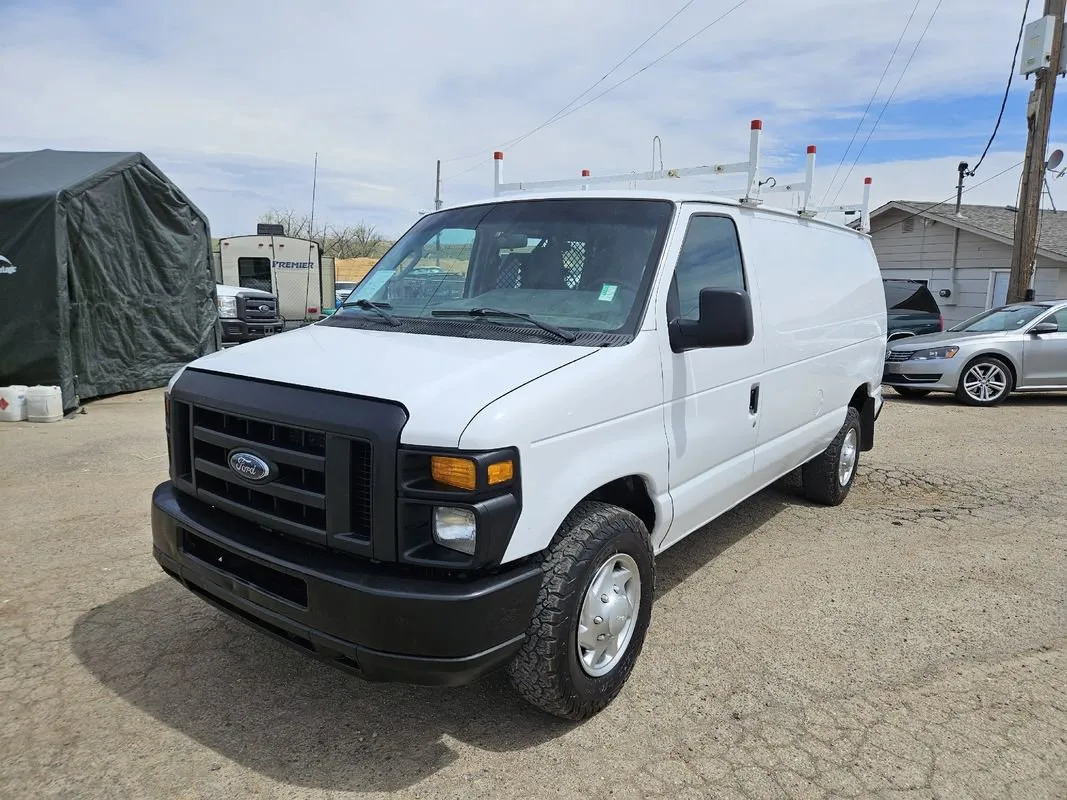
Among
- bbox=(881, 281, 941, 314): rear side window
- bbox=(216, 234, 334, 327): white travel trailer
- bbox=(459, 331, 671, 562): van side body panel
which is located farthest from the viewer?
bbox=(216, 234, 334, 327): white travel trailer

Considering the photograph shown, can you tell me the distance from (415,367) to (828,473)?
414 cm

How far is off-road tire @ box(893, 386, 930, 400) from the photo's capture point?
470 inches

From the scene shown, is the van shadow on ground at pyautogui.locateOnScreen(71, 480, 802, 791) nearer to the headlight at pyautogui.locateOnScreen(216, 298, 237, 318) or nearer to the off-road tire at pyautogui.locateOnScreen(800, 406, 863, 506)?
the off-road tire at pyautogui.locateOnScreen(800, 406, 863, 506)

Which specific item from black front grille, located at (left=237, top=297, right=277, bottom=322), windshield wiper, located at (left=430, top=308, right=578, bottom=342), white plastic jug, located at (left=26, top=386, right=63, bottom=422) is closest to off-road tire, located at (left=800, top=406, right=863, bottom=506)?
windshield wiper, located at (left=430, top=308, right=578, bottom=342)

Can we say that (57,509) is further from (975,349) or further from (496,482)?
(975,349)

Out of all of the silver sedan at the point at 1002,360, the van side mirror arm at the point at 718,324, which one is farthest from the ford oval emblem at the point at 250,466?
the silver sedan at the point at 1002,360

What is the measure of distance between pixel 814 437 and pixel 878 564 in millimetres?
926

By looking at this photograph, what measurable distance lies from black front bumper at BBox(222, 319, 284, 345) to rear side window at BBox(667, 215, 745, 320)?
12.7 m

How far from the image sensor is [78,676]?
3381 mm

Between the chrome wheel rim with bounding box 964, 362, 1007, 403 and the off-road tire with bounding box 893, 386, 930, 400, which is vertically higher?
the chrome wheel rim with bounding box 964, 362, 1007, 403

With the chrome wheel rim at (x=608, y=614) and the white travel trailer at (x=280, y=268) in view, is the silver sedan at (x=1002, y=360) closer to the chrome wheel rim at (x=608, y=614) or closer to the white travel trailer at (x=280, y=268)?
the chrome wheel rim at (x=608, y=614)

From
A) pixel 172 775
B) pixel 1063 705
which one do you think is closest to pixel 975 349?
pixel 1063 705

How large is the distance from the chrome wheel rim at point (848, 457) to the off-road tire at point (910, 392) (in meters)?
6.42

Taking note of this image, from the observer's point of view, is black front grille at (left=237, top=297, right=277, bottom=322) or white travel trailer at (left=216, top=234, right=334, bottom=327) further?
white travel trailer at (left=216, top=234, right=334, bottom=327)
